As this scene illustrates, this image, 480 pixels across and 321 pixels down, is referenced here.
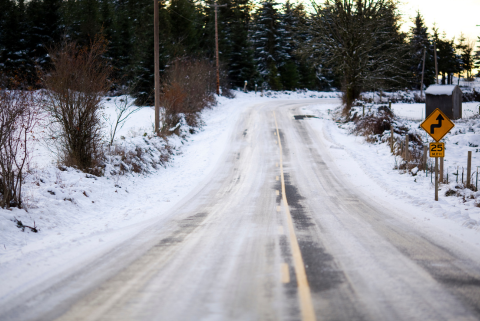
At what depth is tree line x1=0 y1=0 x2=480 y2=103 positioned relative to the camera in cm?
2833

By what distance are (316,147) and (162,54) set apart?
1881 cm

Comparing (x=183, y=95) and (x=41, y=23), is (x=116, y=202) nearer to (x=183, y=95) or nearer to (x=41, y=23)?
(x=183, y=95)

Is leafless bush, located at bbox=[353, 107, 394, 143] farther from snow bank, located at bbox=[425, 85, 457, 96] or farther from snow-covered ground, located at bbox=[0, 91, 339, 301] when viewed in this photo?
snow-covered ground, located at bbox=[0, 91, 339, 301]

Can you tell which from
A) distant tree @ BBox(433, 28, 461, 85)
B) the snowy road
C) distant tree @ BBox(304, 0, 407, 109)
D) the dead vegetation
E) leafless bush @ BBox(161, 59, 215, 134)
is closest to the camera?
the snowy road

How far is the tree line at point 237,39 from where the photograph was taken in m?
28.3

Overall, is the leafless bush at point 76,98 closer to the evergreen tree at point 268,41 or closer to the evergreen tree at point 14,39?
the evergreen tree at point 14,39

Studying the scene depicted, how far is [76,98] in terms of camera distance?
11.6 meters

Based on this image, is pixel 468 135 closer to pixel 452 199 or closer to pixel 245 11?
pixel 452 199

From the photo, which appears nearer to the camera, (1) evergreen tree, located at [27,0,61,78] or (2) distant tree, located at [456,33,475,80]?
(1) evergreen tree, located at [27,0,61,78]

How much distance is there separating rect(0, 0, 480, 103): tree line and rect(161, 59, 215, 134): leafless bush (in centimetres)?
236

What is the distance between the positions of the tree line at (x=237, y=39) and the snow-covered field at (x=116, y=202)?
3873mm

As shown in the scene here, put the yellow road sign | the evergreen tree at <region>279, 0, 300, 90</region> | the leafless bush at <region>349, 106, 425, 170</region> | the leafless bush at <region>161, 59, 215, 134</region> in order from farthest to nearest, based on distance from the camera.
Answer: the evergreen tree at <region>279, 0, 300, 90</region> < the leafless bush at <region>161, 59, 215, 134</region> < the leafless bush at <region>349, 106, 425, 170</region> < the yellow road sign

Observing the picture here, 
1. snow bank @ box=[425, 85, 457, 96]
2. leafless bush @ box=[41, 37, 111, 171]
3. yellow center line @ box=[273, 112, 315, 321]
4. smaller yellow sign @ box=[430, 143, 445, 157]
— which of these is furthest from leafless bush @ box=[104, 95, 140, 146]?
snow bank @ box=[425, 85, 457, 96]

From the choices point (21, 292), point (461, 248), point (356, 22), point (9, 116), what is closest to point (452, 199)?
point (461, 248)
